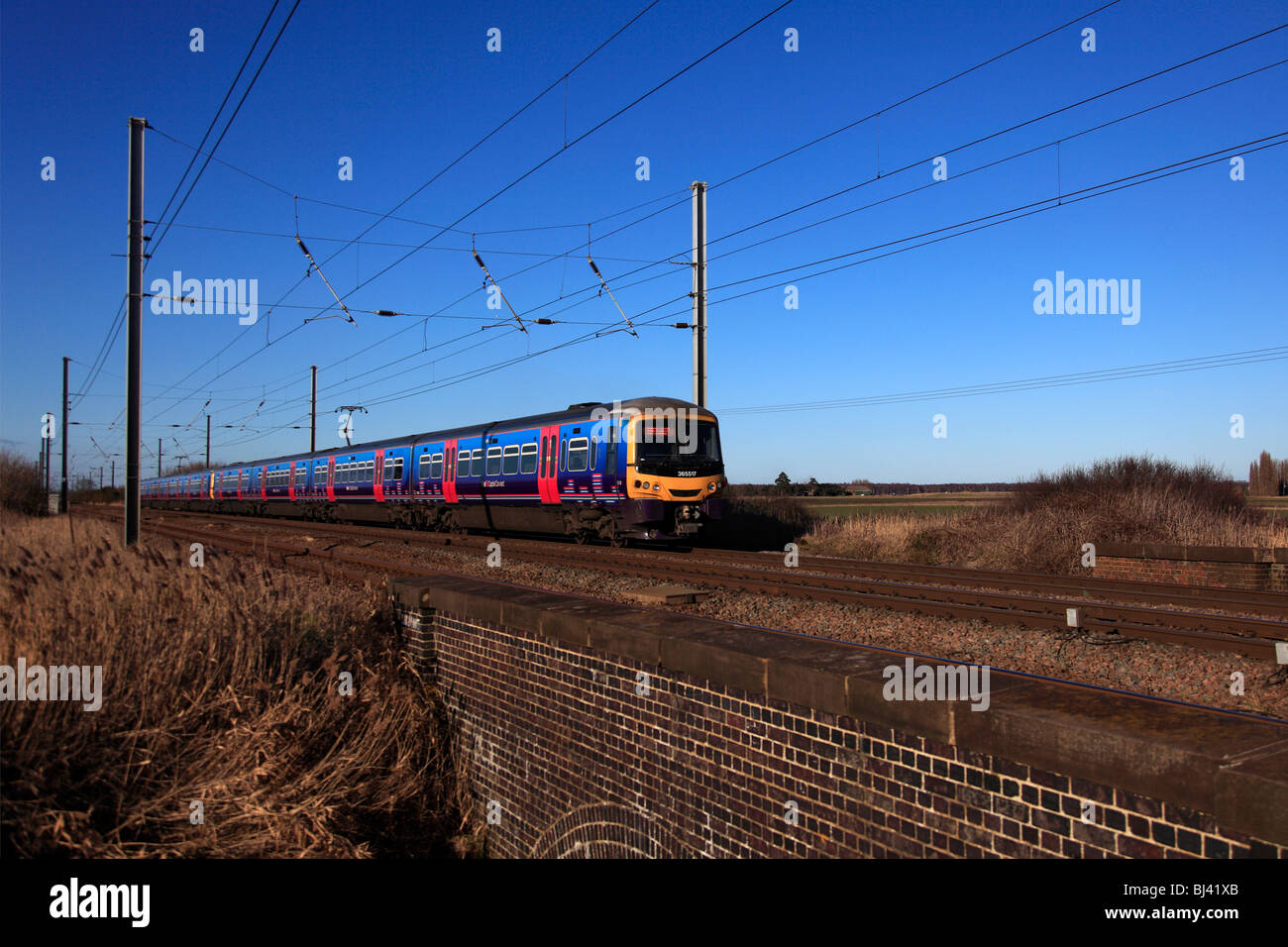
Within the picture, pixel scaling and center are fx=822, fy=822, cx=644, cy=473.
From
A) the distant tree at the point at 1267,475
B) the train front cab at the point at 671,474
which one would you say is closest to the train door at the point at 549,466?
the train front cab at the point at 671,474

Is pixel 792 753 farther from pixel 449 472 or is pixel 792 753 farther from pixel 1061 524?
pixel 449 472

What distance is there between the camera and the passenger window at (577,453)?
17.5 meters

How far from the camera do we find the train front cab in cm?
1639

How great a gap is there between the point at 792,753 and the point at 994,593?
23.2 feet

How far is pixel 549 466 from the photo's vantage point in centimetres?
1850

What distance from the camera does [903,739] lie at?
3.81 metres

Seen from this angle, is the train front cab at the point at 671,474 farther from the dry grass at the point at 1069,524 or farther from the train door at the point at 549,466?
the dry grass at the point at 1069,524

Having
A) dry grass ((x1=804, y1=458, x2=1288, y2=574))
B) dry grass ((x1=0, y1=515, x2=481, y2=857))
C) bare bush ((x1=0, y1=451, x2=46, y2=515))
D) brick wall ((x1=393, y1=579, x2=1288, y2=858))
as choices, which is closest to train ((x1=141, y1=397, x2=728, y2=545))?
dry grass ((x1=804, y1=458, x2=1288, y2=574))

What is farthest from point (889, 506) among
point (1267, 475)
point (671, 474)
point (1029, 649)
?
point (1029, 649)

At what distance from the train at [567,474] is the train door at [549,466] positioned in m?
0.02

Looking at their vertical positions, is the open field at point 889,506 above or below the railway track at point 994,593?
above
